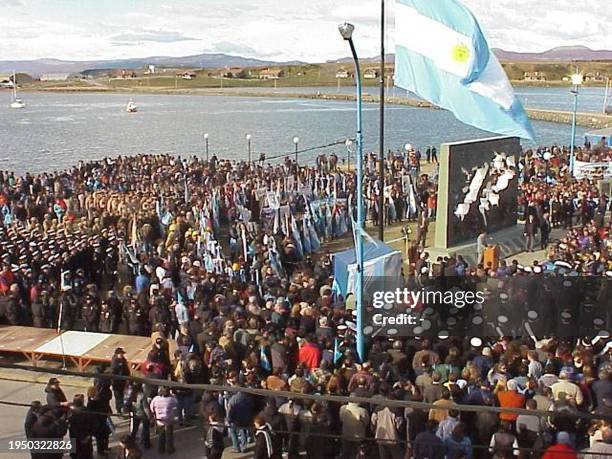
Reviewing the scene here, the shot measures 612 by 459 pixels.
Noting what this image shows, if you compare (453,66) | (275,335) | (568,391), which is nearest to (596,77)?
(453,66)

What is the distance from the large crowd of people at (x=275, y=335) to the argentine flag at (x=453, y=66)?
115 inches

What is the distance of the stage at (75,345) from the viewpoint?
432 inches

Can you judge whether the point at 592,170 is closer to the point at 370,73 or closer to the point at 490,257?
the point at 490,257

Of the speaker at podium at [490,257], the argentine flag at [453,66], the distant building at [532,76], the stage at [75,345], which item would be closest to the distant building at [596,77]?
the distant building at [532,76]

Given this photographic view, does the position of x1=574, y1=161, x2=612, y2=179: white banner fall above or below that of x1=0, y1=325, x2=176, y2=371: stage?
above

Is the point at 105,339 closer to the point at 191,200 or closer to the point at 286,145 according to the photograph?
the point at 191,200

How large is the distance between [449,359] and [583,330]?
3288 mm

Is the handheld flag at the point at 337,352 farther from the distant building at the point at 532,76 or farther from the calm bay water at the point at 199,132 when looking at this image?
the distant building at the point at 532,76

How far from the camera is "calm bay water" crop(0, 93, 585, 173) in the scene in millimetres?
64125

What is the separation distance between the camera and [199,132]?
277 feet

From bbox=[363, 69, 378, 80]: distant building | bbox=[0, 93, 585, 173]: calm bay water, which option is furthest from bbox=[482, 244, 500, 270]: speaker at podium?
bbox=[363, 69, 378, 80]: distant building

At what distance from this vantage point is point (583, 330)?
11203 millimetres

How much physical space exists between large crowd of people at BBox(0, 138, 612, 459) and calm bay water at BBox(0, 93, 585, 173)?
115ft

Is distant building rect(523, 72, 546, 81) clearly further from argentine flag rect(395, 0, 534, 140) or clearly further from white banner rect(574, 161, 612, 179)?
argentine flag rect(395, 0, 534, 140)
